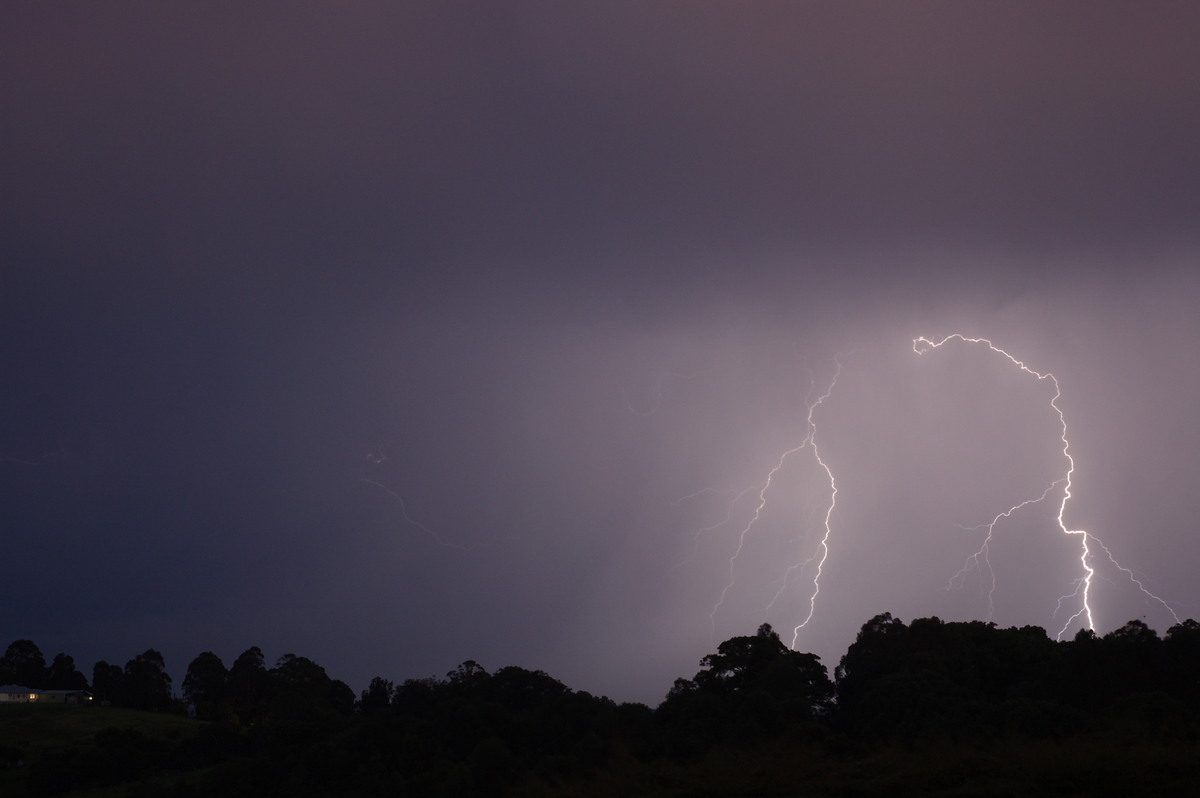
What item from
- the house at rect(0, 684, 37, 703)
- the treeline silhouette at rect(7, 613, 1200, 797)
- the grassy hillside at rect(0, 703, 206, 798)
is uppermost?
the treeline silhouette at rect(7, 613, 1200, 797)

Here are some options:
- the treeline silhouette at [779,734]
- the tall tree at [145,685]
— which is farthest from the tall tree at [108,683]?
the treeline silhouette at [779,734]

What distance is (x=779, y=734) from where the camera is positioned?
2598 cm

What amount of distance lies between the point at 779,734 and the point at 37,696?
2740 inches

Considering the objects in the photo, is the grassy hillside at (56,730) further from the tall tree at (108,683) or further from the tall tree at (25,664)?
the tall tree at (25,664)

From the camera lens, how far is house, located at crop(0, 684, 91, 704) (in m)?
66.7

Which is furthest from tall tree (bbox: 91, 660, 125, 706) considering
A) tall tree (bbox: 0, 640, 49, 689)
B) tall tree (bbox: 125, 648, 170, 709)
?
tall tree (bbox: 0, 640, 49, 689)

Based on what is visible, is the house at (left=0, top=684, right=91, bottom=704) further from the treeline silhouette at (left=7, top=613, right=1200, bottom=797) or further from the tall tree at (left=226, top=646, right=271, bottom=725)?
the treeline silhouette at (left=7, top=613, right=1200, bottom=797)

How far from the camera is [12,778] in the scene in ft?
134

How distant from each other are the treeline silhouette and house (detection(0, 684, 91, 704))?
103 ft

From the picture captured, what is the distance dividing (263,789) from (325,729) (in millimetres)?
3693

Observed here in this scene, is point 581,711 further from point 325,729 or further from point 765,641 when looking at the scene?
point 325,729

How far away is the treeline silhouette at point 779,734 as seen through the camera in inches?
622

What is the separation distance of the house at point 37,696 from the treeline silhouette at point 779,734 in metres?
31.3

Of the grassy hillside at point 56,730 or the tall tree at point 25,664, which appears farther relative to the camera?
the tall tree at point 25,664
